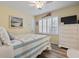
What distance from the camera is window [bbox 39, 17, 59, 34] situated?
19.4ft

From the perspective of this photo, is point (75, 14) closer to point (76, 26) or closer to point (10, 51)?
point (76, 26)

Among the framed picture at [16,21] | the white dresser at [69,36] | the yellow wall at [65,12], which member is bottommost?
the white dresser at [69,36]

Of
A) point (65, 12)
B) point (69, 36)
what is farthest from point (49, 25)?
point (69, 36)

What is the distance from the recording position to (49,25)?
6316 millimetres

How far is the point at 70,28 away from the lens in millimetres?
4406

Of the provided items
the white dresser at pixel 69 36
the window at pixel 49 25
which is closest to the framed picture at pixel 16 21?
the window at pixel 49 25

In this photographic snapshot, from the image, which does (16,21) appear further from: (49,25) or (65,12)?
(65,12)

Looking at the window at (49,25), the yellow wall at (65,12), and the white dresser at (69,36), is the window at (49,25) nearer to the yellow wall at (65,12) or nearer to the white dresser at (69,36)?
the yellow wall at (65,12)

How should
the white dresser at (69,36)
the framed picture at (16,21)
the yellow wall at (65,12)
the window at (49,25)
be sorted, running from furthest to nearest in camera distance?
the window at (49,25) → the yellow wall at (65,12) → the framed picture at (16,21) → the white dresser at (69,36)

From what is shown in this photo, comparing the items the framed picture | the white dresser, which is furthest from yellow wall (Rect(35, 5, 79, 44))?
the framed picture

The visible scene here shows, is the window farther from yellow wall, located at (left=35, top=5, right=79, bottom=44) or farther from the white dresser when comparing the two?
the white dresser

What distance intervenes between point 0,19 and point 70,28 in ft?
10.5

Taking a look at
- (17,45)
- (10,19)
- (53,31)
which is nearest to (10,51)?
(17,45)

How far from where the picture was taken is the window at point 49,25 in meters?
5.90
